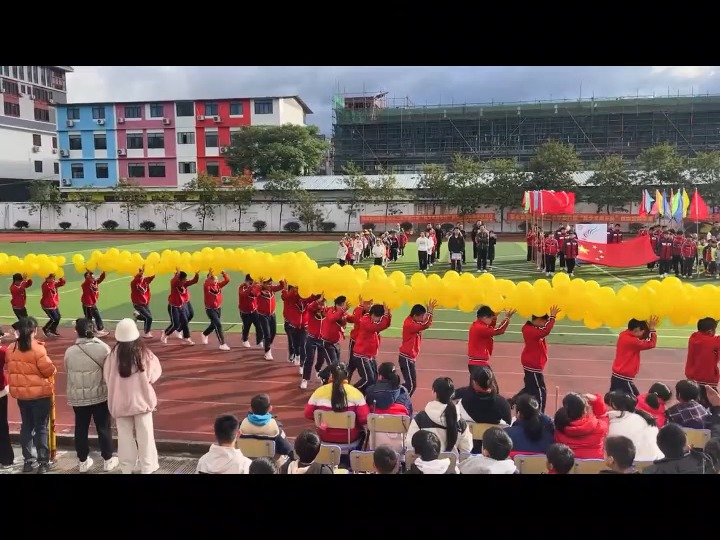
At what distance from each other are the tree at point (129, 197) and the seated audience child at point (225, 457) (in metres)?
36.3

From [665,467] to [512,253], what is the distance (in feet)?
69.9

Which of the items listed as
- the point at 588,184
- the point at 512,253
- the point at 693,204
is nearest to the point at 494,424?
the point at 693,204

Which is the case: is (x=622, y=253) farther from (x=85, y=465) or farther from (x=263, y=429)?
(x=85, y=465)

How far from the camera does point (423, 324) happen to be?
663 centimetres

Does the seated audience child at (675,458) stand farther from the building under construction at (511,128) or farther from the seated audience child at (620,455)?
the building under construction at (511,128)

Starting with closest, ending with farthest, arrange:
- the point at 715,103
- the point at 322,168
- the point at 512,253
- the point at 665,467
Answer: the point at 665,467, the point at 512,253, the point at 715,103, the point at 322,168

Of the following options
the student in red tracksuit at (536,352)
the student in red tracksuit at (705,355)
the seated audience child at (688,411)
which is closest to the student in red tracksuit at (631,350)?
the student in red tracksuit at (705,355)

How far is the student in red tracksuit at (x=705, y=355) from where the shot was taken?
5973 mm

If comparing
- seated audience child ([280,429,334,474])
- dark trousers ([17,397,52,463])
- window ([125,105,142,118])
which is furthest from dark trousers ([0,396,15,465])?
window ([125,105,142,118])

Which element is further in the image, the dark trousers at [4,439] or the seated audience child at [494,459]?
the dark trousers at [4,439]

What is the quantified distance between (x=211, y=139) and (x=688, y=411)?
41.2 metres
